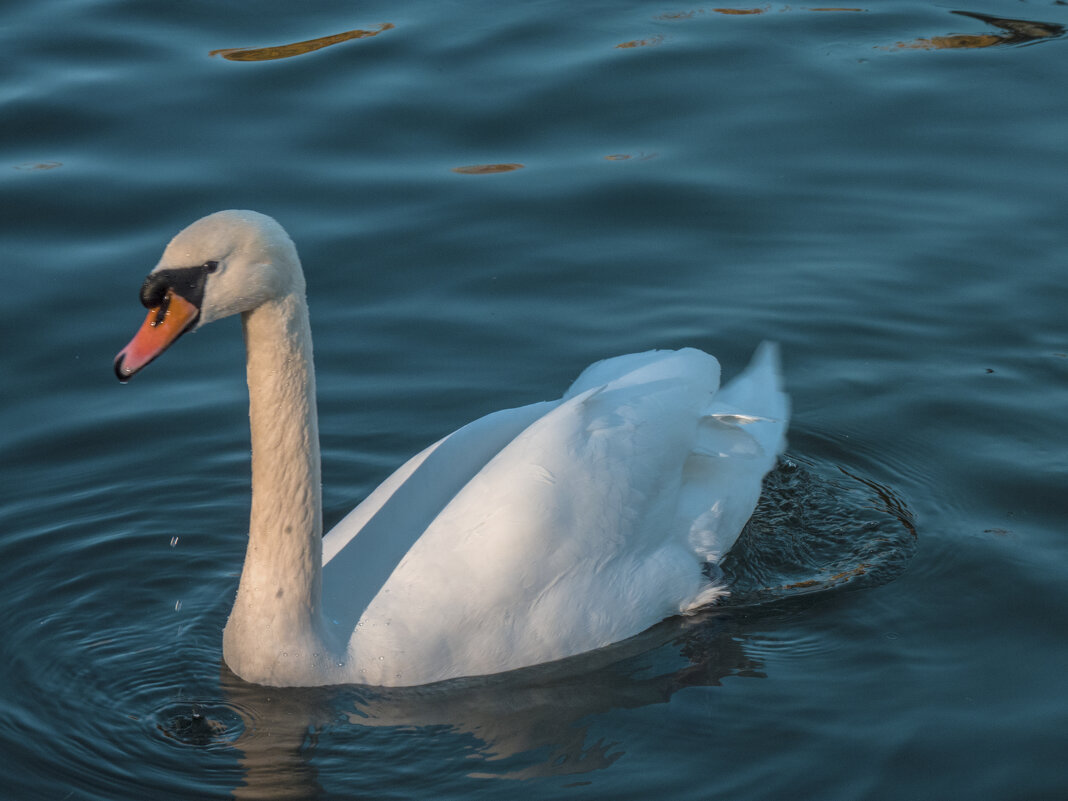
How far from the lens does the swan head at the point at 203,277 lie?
5130 mm

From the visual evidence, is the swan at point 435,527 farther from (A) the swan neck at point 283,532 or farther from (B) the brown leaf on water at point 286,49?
(B) the brown leaf on water at point 286,49

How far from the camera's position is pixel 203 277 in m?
5.17

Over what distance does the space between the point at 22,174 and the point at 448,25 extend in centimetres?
382

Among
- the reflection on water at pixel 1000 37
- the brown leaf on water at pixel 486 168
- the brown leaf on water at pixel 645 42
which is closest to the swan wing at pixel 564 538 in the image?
the brown leaf on water at pixel 486 168

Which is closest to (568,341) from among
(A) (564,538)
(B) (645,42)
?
(A) (564,538)

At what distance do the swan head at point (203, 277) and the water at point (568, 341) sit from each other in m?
1.47

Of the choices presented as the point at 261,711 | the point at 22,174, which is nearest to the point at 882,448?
the point at 261,711

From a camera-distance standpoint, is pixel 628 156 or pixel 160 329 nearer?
pixel 160 329

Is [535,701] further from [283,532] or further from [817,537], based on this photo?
[817,537]

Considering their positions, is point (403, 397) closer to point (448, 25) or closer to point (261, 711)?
point (261, 711)

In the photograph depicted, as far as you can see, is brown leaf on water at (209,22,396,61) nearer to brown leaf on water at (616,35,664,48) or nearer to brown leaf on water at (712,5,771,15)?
brown leaf on water at (616,35,664,48)

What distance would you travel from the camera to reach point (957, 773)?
5.48 meters

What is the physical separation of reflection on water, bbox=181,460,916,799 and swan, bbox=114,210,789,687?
74 mm

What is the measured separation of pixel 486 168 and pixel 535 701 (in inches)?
216
